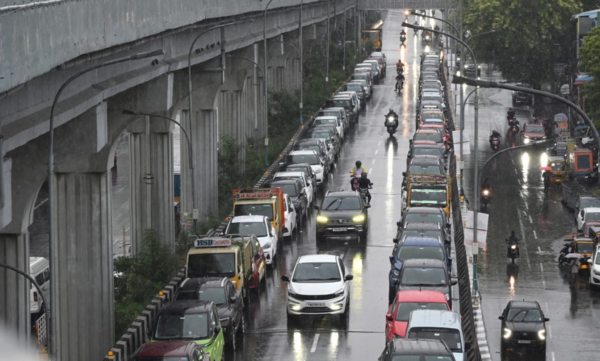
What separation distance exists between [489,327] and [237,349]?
8655 millimetres

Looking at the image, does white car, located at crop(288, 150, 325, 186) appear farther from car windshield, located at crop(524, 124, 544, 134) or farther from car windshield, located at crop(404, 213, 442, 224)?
car windshield, located at crop(524, 124, 544, 134)

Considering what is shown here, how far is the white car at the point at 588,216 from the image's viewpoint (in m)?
50.0

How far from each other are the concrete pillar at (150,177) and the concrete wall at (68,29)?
858 cm

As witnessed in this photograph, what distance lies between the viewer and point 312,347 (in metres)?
31.3

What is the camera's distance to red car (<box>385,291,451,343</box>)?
96.8 ft

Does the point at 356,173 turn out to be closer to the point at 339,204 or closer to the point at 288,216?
the point at 339,204

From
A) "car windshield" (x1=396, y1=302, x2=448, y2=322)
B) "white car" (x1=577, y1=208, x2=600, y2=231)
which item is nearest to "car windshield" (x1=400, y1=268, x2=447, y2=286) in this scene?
"car windshield" (x1=396, y1=302, x2=448, y2=322)

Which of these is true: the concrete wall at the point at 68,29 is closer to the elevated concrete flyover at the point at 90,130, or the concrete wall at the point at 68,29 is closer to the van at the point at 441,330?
the elevated concrete flyover at the point at 90,130

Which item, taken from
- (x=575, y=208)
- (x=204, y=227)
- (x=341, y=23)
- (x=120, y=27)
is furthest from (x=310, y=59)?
(x=120, y=27)

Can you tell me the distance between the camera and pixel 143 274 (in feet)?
124

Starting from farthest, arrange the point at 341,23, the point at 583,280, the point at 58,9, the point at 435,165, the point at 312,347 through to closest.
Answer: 1. the point at 341,23
2. the point at 435,165
3. the point at 583,280
4. the point at 312,347
5. the point at 58,9

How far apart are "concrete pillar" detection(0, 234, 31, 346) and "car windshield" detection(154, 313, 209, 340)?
2.73 meters

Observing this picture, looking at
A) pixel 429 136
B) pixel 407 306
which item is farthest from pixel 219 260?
pixel 429 136

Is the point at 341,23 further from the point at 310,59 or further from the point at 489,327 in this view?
the point at 489,327
